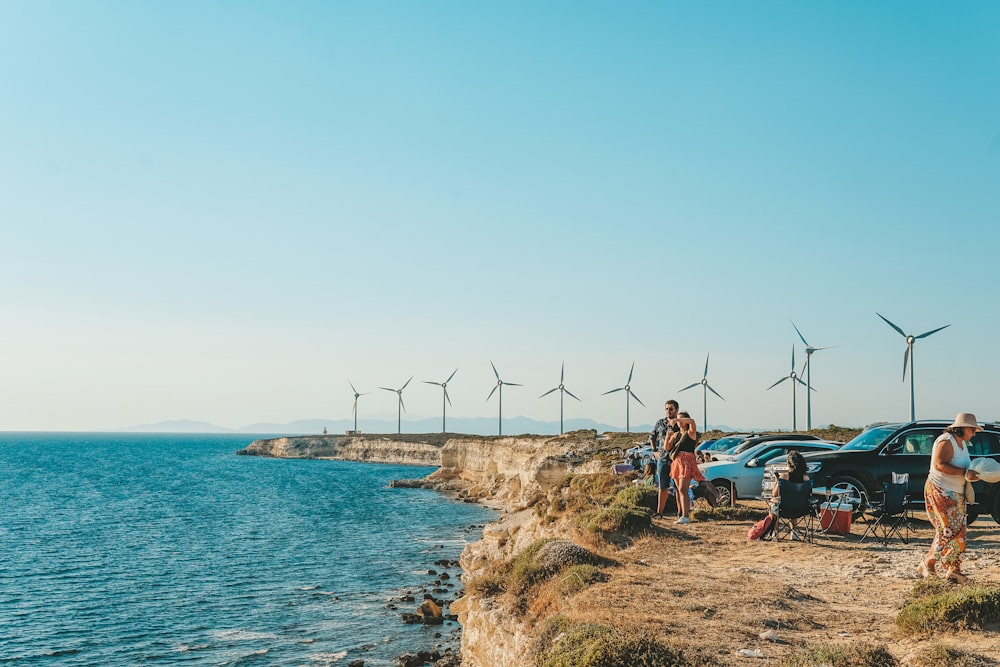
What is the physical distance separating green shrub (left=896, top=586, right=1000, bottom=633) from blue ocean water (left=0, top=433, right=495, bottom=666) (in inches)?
621

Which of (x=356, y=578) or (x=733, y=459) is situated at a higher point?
(x=733, y=459)

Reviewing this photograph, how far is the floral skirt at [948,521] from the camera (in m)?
10.3

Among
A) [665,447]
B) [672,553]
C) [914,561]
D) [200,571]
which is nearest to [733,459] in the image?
[665,447]

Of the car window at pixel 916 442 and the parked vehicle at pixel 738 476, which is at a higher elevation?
the car window at pixel 916 442

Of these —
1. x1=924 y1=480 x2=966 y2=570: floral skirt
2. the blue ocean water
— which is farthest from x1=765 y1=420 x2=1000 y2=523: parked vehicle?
the blue ocean water

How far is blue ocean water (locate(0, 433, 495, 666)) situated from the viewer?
22.9 m

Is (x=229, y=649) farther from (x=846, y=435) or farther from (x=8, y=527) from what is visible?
(x=846, y=435)

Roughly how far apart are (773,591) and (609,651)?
390cm

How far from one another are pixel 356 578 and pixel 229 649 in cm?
1067

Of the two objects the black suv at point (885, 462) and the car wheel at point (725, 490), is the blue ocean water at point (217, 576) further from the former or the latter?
the black suv at point (885, 462)

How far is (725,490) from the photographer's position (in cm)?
2127

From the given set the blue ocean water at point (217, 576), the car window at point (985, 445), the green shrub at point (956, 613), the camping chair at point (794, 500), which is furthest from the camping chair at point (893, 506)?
the blue ocean water at point (217, 576)

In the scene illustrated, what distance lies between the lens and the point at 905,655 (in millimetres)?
8281

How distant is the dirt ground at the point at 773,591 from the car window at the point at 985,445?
63.8 inches
